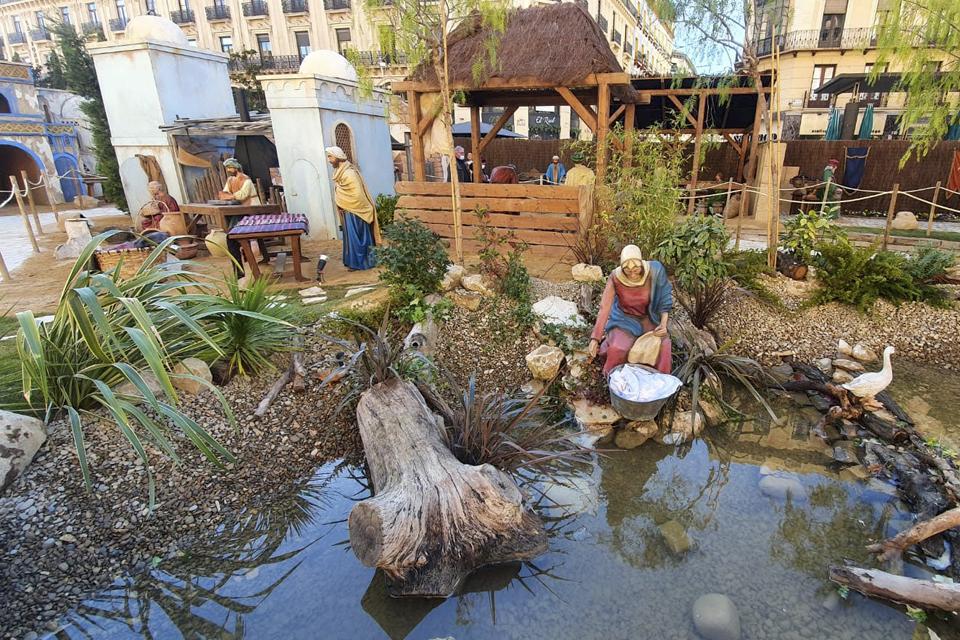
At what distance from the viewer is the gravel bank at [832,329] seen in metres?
5.94

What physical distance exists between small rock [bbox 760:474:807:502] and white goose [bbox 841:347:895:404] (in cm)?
125

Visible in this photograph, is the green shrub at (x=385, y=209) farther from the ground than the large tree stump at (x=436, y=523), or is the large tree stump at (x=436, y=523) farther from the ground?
the green shrub at (x=385, y=209)

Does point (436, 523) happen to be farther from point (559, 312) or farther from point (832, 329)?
point (832, 329)

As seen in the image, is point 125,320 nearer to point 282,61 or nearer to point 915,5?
point 915,5

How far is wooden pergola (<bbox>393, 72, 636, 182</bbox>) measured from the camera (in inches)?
288

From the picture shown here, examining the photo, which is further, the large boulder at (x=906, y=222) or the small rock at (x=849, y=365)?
the large boulder at (x=906, y=222)

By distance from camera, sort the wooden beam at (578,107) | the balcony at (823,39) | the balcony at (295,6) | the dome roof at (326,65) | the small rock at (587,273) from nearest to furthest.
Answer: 1. the small rock at (587,273)
2. the wooden beam at (578,107)
3. the dome roof at (326,65)
4. the balcony at (823,39)
5. the balcony at (295,6)

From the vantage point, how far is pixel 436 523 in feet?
9.99

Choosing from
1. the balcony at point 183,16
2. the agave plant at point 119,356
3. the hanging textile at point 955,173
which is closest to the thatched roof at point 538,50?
the agave plant at point 119,356

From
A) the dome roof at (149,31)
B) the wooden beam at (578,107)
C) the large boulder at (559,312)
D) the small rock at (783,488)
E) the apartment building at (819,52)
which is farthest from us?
the apartment building at (819,52)

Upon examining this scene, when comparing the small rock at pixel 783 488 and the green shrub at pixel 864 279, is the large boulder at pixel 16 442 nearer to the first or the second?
the small rock at pixel 783 488

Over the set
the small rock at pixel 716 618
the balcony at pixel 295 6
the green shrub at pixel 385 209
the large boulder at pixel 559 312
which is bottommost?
the small rock at pixel 716 618

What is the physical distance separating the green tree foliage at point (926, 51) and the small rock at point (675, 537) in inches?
262

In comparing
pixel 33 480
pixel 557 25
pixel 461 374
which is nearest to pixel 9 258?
pixel 33 480
